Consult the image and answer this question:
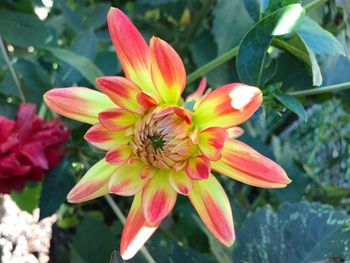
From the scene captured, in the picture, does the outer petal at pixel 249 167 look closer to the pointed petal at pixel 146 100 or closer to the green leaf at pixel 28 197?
the pointed petal at pixel 146 100

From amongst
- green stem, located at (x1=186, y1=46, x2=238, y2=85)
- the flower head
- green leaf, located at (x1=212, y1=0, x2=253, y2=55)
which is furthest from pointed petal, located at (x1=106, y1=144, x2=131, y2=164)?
green leaf, located at (x1=212, y1=0, x2=253, y2=55)

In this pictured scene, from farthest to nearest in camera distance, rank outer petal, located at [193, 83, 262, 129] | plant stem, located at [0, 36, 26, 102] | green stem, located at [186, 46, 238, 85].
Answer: plant stem, located at [0, 36, 26, 102] → green stem, located at [186, 46, 238, 85] → outer petal, located at [193, 83, 262, 129]

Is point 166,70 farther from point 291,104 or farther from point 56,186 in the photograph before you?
point 56,186

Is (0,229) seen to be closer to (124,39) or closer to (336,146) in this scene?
(124,39)

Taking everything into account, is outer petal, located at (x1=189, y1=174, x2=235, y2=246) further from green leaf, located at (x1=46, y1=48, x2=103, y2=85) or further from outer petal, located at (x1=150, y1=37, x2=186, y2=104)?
green leaf, located at (x1=46, y1=48, x2=103, y2=85)

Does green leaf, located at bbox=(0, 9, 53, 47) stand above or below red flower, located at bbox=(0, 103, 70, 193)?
above
